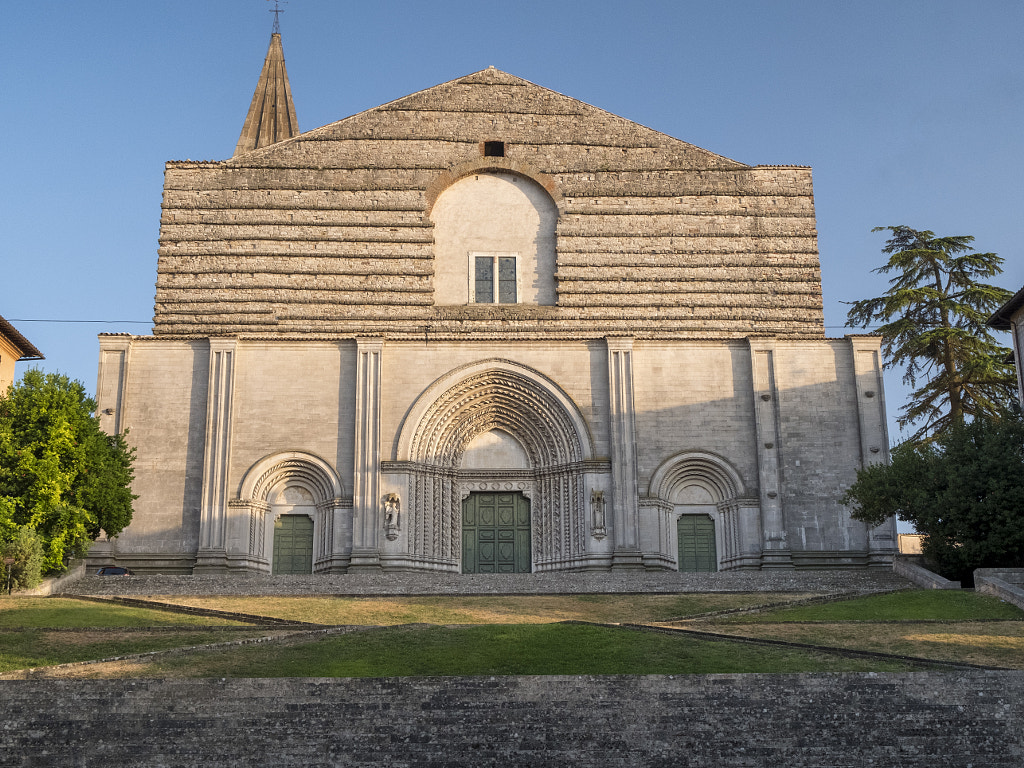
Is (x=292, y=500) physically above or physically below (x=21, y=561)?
above

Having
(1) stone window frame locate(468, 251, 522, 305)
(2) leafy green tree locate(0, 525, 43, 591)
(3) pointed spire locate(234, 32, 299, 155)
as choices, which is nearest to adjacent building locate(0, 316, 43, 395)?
(2) leafy green tree locate(0, 525, 43, 591)

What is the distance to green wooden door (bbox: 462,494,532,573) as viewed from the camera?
31.0 m

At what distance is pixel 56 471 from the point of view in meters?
25.0

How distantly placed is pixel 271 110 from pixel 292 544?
18.2 metres

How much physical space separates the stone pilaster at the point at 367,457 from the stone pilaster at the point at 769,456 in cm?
948

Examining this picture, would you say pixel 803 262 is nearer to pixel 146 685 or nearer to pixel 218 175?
pixel 218 175

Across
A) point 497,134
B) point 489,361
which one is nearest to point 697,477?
point 489,361

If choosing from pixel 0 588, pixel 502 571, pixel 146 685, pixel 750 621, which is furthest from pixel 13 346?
pixel 750 621

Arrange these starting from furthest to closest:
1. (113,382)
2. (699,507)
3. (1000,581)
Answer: (699,507), (113,382), (1000,581)

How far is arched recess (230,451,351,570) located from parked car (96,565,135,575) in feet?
9.46

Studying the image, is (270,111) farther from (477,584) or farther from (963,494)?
(963,494)

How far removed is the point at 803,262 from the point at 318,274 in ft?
42.2

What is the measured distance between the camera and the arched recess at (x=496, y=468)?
30.2 m

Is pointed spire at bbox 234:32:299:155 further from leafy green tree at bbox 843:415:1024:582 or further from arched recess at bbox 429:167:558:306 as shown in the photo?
leafy green tree at bbox 843:415:1024:582
